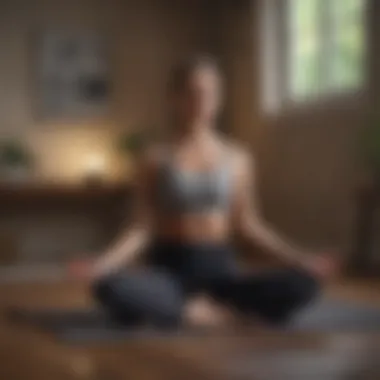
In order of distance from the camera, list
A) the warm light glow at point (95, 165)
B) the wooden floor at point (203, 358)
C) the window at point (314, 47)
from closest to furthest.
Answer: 1. the wooden floor at point (203, 358)
2. the window at point (314, 47)
3. the warm light glow at point (95, 165)

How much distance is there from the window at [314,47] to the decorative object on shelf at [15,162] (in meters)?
1.44

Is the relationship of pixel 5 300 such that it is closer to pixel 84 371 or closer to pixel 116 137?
pixel 84 371

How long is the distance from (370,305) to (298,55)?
9.26 feet

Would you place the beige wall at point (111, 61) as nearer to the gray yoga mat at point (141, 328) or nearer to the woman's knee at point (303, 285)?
the gray yoga mat at point (141, 328)

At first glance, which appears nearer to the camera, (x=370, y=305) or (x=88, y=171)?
(x=370, y=305)

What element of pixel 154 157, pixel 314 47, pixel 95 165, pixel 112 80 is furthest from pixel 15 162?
pixel 154 157

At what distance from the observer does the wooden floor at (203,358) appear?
211 cm

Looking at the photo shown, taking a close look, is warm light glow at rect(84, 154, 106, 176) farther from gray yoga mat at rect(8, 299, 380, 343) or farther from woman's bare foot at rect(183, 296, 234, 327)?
woman's bare foot at rect(183, 296, 234, 327)

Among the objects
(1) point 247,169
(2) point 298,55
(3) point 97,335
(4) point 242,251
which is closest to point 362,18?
(2) point 298,55

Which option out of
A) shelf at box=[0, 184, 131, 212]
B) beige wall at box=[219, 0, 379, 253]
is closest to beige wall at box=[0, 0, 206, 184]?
shelf at box=[0, 184, 131, 212]

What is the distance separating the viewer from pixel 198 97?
274cm

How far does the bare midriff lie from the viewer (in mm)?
2801

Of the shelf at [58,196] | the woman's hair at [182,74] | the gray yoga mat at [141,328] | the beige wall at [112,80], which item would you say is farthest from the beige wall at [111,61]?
the woman's hair at [182,74]

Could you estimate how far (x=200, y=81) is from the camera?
2.73 meters
